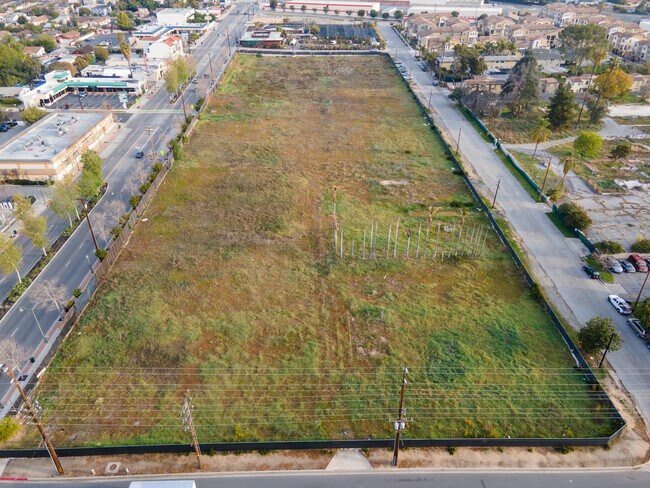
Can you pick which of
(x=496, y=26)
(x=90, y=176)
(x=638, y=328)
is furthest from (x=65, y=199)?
(x=496, y=26)

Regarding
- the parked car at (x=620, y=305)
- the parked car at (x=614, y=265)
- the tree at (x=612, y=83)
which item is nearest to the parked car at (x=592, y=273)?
the parked car at (x=614, y=265)

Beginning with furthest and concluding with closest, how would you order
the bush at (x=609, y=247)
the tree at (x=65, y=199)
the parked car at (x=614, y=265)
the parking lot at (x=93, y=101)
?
the parking lot at (x=93, y=101) → the tree at (x=65, y=199) → the bush at (x=609, y=247) → the parked car at (x=614, y=265)

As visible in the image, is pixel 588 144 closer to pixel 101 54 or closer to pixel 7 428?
pixel 7 428

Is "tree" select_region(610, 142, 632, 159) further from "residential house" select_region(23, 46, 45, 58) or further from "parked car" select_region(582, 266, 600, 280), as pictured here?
"residential house" select_region(23, 46, 45, 58)

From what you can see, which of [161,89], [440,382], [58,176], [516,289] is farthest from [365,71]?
[440,382]

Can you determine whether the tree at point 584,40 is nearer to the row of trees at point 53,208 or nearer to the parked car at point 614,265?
the parked car at point 614,265

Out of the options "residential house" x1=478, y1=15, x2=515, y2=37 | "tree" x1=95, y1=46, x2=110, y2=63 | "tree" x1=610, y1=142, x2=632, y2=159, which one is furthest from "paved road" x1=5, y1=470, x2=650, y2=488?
"residential house" x1=478, y1=15, x2=515, y2=37
